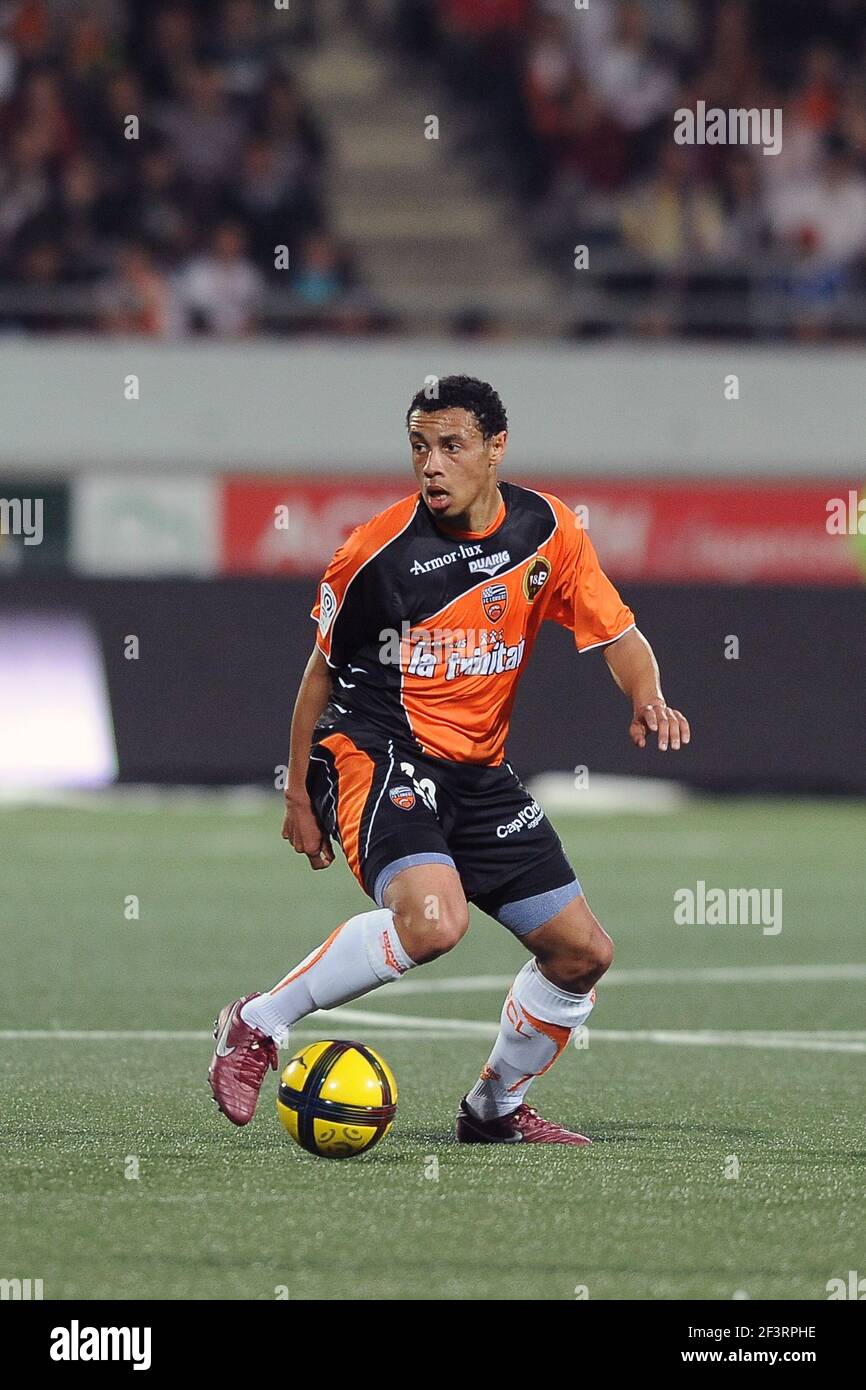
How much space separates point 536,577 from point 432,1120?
4.95 feet

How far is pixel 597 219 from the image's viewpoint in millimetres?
20453

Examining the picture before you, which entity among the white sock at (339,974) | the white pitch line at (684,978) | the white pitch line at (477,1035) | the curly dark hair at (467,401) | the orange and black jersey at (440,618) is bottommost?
the white pitch line at (684,978)

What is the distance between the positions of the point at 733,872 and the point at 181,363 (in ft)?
26.5

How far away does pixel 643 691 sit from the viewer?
641 centimetres

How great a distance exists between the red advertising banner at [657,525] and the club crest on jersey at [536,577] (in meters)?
12.1

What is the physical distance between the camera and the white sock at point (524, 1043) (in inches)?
252

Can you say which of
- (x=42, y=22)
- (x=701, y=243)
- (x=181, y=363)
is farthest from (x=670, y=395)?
(x=42, y=22)

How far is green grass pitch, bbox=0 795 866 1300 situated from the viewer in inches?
191

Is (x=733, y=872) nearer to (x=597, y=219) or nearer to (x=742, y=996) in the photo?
(x=742, y=996)
